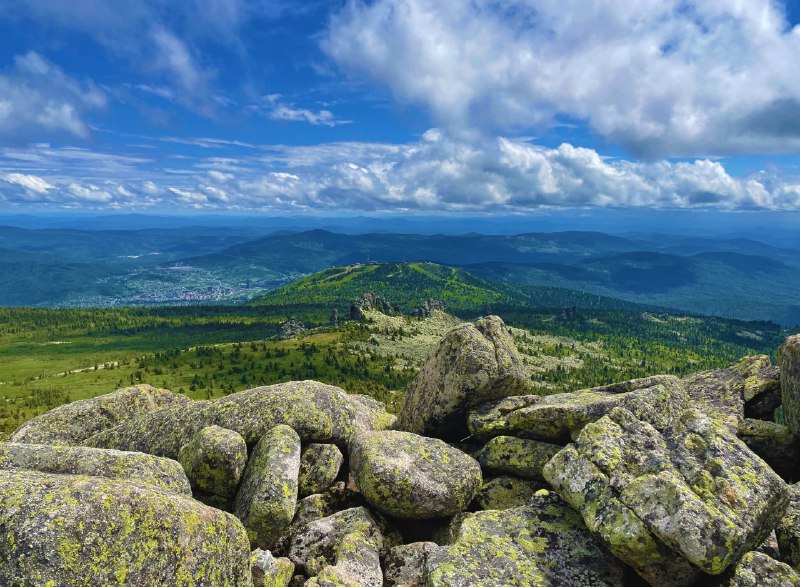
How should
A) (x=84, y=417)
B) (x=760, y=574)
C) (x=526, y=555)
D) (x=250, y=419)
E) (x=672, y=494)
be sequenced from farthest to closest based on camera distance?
→ 1. (x=84, y=417)
2. (x=250, y=419)
3. (x=526, y=555)
4. (x=672, y=494)
5. (x=760, y=574)

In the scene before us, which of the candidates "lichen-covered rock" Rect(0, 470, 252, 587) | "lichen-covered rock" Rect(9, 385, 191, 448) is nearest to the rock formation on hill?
"lichen-covered rock" Rect(0, 470, 252, 587)

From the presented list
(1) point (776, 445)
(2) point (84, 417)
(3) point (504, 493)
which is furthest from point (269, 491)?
(1) point (776, 445)

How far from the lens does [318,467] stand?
77.2 feet

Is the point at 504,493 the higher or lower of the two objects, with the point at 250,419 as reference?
lower

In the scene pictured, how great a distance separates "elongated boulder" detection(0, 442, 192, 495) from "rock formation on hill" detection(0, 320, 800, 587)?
7 cm

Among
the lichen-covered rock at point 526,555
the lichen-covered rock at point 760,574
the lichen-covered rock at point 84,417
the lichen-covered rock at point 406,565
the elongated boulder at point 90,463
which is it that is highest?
the elongated boulder at point 90,463

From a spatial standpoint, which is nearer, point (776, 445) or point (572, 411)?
point (776, 445)

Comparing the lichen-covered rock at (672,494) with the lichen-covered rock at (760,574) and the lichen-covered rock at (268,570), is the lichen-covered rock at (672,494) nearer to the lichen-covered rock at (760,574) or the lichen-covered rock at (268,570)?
the lichen-covered rock at (760,574)

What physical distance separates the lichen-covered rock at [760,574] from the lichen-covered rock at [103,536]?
16.3m

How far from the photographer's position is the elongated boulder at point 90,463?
57.6 feet

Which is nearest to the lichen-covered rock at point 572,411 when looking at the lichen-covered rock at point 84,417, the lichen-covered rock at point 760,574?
the lichen-covered rock at point 760,574

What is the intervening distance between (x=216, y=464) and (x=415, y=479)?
986cm

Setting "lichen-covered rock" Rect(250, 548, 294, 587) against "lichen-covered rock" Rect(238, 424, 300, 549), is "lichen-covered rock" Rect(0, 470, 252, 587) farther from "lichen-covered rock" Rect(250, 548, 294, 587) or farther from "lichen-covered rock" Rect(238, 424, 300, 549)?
"lichen-covered rock" Rect(238, 424, 300, 549)

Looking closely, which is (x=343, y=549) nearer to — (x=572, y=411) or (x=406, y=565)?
(x=406, y=565)
